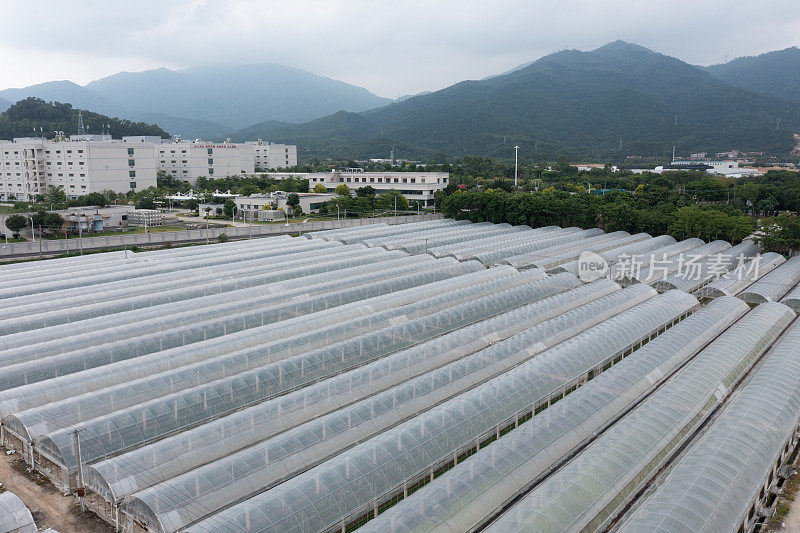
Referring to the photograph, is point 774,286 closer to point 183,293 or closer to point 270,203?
point 183,293

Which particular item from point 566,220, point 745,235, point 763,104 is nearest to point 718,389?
point 745,235

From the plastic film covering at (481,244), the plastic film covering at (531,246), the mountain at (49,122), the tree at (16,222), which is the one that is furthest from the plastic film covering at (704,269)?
the mountain at (49,122)

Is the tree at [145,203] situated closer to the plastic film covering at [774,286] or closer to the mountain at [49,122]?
the plastic film covering at [774,286]

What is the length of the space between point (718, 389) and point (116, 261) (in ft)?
94.2

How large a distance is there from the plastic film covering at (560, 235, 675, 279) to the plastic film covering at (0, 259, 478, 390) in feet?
Answer: 29.2

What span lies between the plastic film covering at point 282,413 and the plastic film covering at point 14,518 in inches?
44.0

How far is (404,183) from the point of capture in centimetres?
6556

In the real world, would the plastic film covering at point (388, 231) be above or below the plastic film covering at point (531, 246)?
above

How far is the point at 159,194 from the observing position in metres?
62.0

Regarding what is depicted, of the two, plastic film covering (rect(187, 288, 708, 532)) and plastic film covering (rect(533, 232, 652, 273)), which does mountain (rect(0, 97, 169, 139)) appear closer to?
plastic film covering (rect(533, 232, 652, 273))

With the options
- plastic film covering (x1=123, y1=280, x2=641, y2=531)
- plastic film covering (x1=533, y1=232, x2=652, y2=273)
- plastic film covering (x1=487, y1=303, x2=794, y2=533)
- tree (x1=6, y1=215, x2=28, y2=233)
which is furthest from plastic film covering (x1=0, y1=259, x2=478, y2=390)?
tree (x1=6, y1=215, x2=28, y2=233)

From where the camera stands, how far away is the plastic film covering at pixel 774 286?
23.0 meters

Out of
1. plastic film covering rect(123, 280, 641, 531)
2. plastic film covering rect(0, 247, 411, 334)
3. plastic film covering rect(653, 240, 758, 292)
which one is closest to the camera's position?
plastic film covering rect(123, 280, 641, 531)

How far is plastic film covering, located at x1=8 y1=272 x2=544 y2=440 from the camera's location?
40.2 ft
